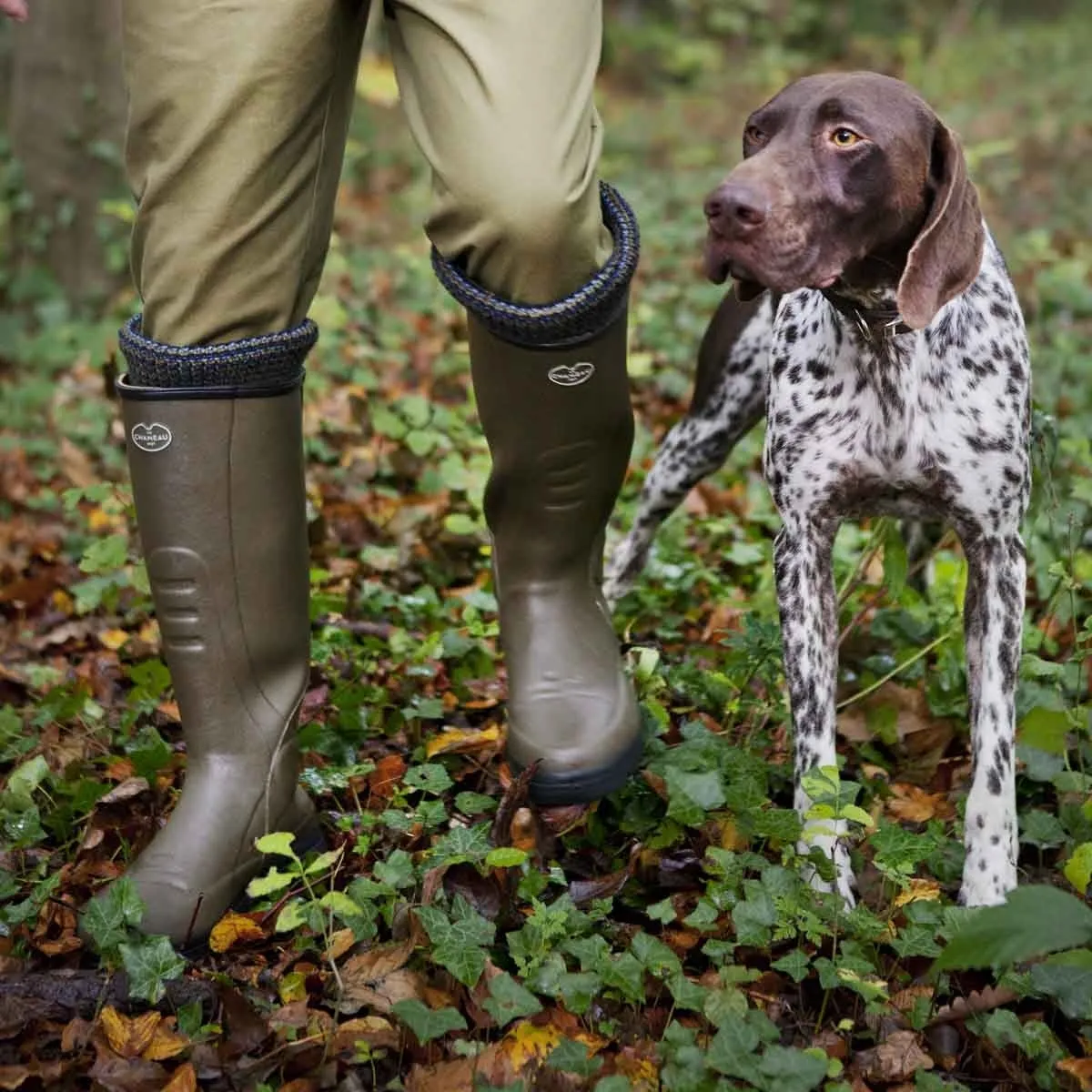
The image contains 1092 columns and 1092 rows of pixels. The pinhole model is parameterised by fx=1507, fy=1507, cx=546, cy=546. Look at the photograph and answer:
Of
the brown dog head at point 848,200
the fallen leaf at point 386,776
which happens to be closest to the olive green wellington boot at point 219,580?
the fallen leaf at point 386,776

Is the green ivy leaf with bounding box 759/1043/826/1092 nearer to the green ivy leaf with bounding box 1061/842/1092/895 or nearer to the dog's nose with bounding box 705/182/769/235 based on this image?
the green ivy leaf with bounding box 1061/842/1092/895

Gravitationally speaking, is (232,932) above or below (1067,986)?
below

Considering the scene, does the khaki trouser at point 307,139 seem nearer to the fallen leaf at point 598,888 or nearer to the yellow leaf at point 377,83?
the fallen leaf at point 598,888

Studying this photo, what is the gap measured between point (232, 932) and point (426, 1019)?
1.72ft

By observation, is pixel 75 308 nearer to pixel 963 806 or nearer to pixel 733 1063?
pixel 963 806

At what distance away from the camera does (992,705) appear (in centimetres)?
303

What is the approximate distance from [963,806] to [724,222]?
1346 millimetres

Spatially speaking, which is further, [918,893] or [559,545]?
[559,545]

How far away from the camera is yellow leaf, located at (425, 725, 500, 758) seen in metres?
3.29

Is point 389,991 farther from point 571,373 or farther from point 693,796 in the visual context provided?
point 571,373

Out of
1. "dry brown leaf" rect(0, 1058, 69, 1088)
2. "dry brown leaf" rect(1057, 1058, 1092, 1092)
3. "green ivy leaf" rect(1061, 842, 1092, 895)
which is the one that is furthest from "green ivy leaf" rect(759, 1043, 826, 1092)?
"dry brown leaf" rect(0, 1058, 69, 1088)

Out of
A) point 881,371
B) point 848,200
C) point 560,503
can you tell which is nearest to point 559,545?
point 560,503

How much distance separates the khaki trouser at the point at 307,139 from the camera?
2455 millimetres

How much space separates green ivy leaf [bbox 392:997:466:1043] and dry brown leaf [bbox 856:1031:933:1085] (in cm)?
64
